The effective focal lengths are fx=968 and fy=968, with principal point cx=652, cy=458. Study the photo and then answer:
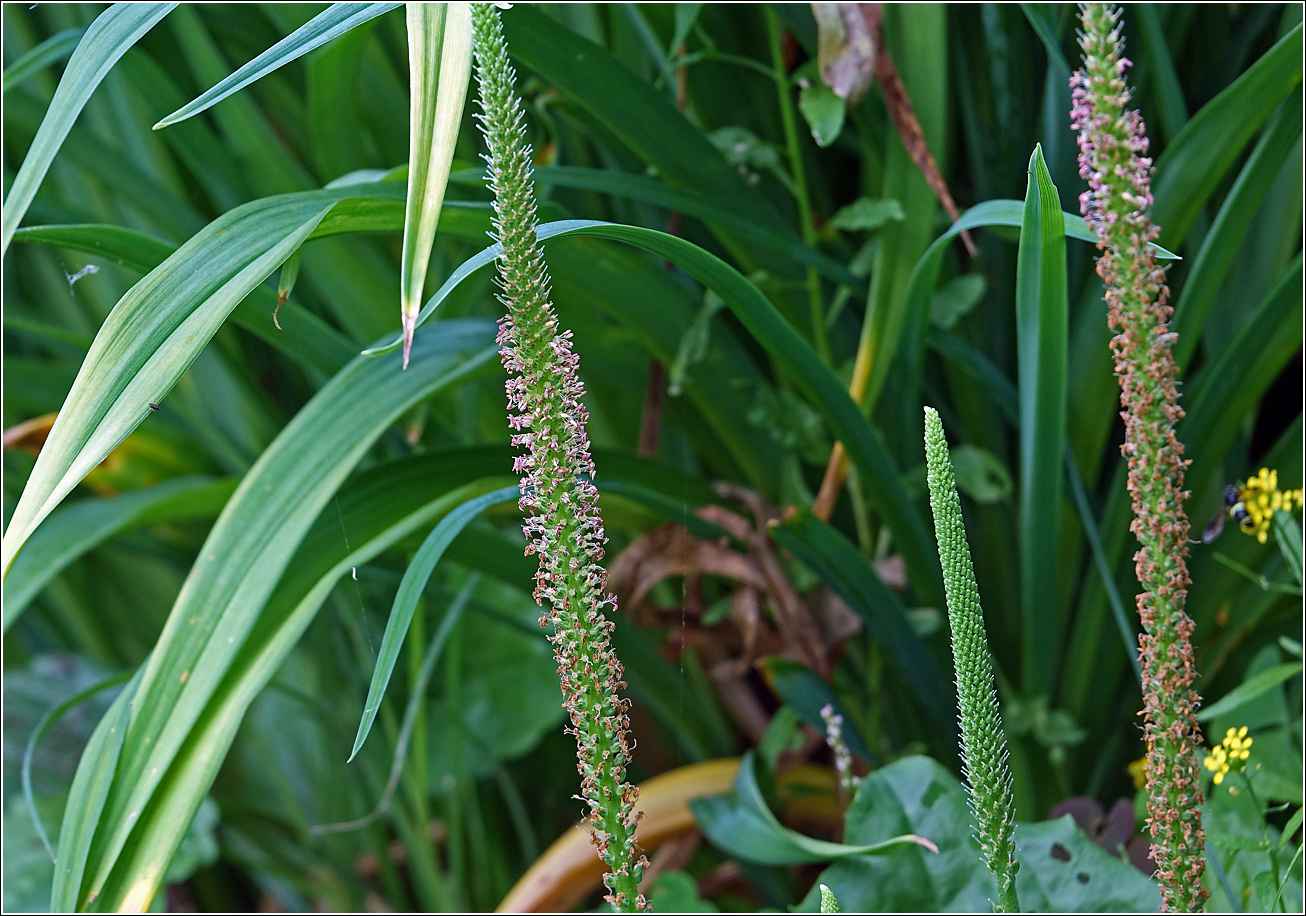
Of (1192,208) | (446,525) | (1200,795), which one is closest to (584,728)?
(446,525)

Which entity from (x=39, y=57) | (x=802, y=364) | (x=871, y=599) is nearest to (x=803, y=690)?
(x=871, y=599)

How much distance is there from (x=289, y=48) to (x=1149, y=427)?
1.35 feet

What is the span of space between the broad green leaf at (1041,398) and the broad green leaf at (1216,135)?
169 mm

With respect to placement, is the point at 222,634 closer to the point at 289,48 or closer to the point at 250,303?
the point at 250,303

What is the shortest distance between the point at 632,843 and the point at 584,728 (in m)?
0.06

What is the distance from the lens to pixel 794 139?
801 mm

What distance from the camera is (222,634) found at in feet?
2.03

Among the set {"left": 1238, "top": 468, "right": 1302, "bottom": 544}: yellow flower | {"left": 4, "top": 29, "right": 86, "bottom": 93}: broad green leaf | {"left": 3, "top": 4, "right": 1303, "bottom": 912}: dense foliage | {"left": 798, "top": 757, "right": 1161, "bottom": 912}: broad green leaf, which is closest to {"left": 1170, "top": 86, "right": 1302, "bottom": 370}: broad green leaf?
{"left": 3, "top": 4, "right": 1303, "bottom": 912}: dense foliage

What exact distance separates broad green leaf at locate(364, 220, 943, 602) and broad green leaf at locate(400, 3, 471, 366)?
0.02 meters

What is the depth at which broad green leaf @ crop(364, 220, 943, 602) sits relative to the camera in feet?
1.42

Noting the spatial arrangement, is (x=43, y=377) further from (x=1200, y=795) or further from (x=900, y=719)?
(x=1200, y=795)

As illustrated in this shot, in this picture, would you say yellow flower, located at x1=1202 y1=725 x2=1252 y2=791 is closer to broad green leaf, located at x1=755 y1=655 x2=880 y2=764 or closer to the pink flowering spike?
the pink flowering spike

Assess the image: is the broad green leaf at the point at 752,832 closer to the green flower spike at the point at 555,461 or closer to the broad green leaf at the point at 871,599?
the broad green leaf at the point at 871,599

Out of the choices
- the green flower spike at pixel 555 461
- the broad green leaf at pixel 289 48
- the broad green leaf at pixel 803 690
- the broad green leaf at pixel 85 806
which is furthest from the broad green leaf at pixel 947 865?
the broad green leaf at pixel 289 48
